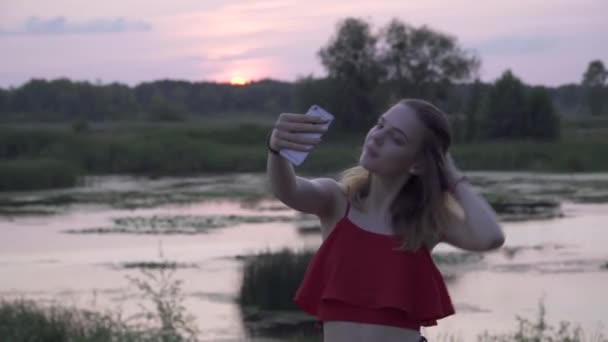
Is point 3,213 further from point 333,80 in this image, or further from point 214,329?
point 333,80

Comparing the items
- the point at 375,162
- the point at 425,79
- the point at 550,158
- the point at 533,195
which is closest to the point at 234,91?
the point at 425,79

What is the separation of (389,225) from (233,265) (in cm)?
1177

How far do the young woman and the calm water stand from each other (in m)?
5.52

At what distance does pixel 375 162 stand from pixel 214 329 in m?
7.62

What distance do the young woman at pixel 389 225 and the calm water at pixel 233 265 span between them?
5520 mm

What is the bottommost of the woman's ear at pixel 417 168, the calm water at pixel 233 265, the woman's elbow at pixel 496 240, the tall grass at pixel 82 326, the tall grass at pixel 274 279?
the calm water at pixel 233 265

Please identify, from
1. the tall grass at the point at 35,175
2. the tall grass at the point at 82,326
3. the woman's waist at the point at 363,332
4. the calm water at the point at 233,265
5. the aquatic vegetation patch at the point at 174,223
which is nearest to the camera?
the woman's waist at the point at 363,332

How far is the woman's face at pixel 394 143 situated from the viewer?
2.73 m

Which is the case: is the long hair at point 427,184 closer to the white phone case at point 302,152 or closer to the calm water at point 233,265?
the white phone case at point 302,152

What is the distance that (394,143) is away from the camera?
108 inches

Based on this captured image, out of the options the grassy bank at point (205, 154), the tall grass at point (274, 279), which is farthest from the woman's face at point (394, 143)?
the grassy bank at point (205, 154)

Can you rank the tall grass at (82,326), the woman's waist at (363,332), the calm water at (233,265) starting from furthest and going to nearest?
the calm water at (233,265) → the tall grass at (82,326) → the woman's waist at (363,332)

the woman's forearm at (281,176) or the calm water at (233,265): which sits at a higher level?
the woman's forearm at (281,176)

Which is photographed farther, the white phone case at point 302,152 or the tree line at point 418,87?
the tree line at point 418,87
